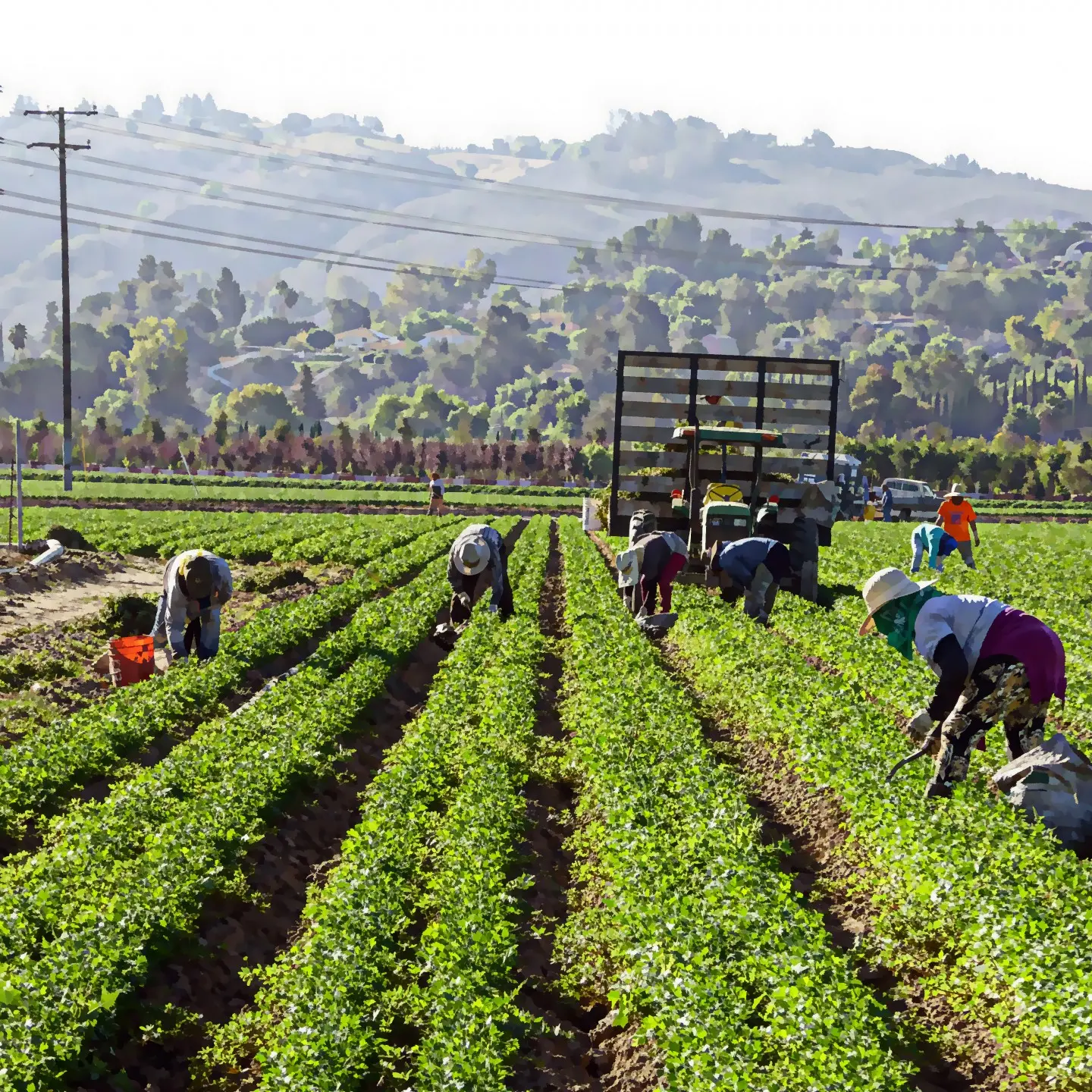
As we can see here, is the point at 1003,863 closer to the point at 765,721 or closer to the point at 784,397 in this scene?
the point at 765,721

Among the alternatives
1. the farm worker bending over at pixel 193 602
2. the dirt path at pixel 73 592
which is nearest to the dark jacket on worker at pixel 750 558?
the farm worker bending over at pixel 193 602

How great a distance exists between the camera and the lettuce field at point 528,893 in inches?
259

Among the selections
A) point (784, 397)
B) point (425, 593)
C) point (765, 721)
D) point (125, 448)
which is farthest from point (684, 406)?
point (125, 448)

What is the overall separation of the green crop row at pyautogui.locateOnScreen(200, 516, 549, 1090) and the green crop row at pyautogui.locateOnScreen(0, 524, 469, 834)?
8.06 ft

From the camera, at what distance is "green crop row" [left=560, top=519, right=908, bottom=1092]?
20.5 ft

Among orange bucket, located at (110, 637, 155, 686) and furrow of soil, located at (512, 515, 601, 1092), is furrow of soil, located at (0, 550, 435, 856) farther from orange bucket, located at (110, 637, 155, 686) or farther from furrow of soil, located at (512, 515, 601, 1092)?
furrow of soil, located at (512, 515, 601, 1092)

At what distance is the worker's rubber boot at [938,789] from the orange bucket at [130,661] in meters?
9.44

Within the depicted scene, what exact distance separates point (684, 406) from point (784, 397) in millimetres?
1937

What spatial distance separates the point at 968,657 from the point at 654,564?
985 centimetres

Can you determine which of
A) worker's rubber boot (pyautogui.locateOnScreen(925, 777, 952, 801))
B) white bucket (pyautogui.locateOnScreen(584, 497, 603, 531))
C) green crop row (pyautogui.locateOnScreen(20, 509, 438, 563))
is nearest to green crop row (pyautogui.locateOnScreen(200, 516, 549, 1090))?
worker's rubber boot (pyautogui.locateOnScreen(925, 777, 952, 801))

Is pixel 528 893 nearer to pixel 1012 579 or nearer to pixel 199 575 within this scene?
pixel 199 575

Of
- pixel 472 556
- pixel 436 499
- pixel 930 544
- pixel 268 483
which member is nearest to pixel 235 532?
pixel 436 499

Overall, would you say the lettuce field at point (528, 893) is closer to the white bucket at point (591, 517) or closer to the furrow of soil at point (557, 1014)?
the furrow of soil at point (557, 1014)

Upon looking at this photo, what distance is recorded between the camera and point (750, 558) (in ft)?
62.4
